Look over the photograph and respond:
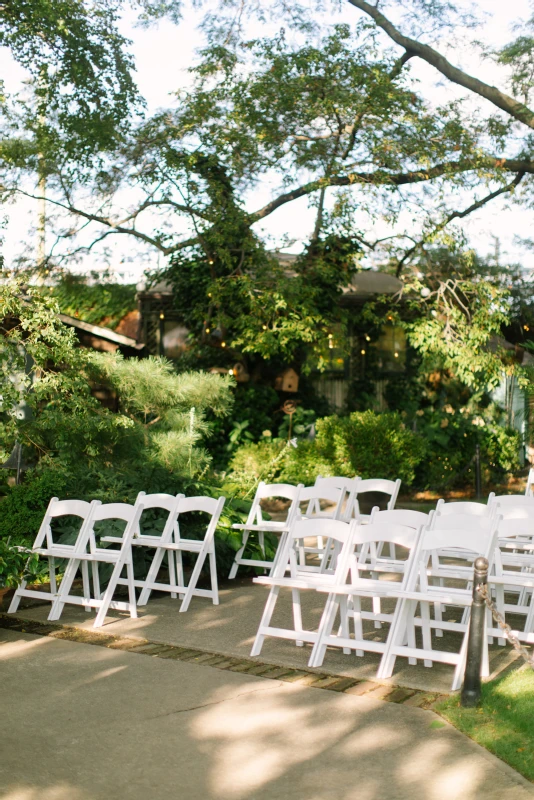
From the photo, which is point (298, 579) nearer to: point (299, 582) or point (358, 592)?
A: point (299, 582)

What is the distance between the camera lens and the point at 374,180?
575 inches

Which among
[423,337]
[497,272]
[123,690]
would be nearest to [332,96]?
[423,337]

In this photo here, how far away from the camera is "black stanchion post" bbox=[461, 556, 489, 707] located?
4934 millimetres

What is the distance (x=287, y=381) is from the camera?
58.4ft

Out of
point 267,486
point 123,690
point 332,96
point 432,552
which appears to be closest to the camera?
point 123,690

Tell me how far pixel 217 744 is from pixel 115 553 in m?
3.14

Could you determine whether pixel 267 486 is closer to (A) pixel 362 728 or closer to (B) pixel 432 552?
(B) pixel 432 552

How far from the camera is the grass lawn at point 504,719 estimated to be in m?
4.36

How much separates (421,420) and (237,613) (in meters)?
11.0

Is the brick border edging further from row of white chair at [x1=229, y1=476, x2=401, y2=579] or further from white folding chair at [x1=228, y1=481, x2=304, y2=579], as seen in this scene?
white folding chair at [x1=228, y1=481, x2=304, y2=579]

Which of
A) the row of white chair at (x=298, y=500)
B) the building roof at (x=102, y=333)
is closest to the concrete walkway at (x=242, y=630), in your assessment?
the row of white chair at (x=298, y=500)

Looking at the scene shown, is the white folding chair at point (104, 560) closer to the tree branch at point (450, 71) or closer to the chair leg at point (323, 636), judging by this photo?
the chair leg at point (323, 636)

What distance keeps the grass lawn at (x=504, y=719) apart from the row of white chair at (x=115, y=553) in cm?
298

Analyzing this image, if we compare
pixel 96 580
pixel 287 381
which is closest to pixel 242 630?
pixel 96 580
